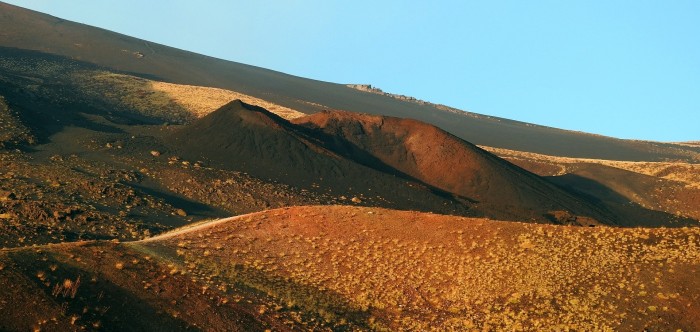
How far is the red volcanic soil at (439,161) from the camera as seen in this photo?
59.8m

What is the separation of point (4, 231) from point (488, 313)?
74.2 feet

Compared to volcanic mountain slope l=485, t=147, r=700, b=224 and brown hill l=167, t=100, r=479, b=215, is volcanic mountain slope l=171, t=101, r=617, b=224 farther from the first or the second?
volcanic mountain slope l=485, t=147, r=700, b=224

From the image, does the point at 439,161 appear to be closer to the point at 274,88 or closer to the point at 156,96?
the point at 156,96

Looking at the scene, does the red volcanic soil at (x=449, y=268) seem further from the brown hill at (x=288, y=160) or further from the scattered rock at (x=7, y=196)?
the brown hill at (x=288, y=160)

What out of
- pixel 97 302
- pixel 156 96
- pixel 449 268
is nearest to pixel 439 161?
pixel 449 268

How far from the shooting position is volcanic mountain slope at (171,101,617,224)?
5602 cm

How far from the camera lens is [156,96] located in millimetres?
Answer: 105438

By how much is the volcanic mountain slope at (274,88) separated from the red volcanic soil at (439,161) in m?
56.6

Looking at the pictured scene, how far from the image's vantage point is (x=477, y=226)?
104 feet

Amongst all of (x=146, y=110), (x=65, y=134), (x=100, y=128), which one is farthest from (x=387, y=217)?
(x=146, y=110)

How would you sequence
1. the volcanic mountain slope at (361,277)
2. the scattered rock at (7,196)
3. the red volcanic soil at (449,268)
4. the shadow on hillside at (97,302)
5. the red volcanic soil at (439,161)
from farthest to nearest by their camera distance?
the red volcanic soil at (439,161), the scattered rock at (7,196), the red volcanic soil at (449,268), the volcanic mountain slope at (361,277), the shadow on hillside at (97,302)

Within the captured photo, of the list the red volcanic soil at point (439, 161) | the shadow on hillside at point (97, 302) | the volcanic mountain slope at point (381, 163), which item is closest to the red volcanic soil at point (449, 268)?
the shadow on hillside at point (97, 302)

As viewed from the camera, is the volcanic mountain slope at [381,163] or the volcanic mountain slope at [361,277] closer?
the volcanic mountain slope at [361,277]

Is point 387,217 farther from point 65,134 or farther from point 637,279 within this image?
point 65,134
